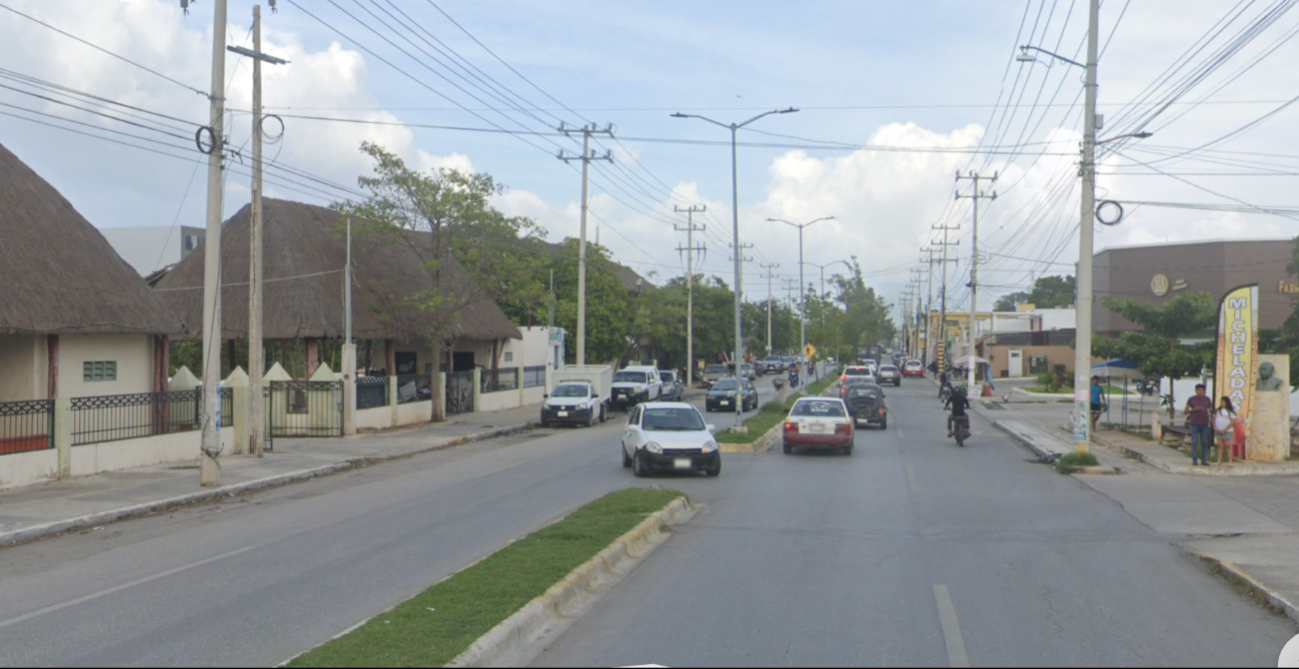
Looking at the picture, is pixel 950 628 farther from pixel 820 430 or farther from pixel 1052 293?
pixel 1052 293

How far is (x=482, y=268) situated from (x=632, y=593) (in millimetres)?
26408

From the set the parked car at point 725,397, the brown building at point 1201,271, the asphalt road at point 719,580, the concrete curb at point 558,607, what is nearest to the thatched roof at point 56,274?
the asphalt road at point 719,580

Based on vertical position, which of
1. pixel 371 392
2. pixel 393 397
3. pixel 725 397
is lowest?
pixel 725 397

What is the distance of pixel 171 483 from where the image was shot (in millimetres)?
19703

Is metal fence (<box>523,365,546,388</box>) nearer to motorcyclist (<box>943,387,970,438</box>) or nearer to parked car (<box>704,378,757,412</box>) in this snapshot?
parked car (<box>704,378,757,412</box>)

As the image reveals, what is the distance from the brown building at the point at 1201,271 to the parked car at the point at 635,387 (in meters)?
27.0

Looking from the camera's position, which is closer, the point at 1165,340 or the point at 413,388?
the point at 1165,340

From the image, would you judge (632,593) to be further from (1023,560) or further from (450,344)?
(450,344)

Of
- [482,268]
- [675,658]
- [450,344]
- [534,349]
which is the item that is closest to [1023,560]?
[675,658]

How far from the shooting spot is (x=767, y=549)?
498 inches

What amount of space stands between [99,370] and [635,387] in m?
24.7

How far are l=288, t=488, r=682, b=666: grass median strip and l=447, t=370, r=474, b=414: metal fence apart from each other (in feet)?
92.0

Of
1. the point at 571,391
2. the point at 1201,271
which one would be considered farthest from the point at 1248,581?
the point at 1201,271

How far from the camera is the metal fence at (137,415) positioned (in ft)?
67.3
